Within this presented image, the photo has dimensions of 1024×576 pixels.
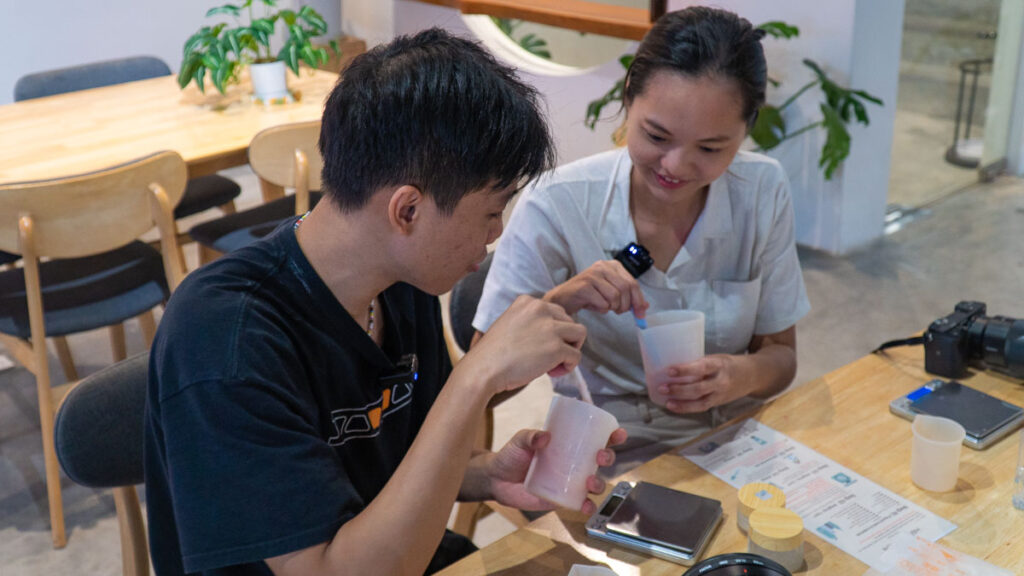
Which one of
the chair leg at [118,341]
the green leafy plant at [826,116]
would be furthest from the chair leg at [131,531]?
the green leafy plant at [826,116]

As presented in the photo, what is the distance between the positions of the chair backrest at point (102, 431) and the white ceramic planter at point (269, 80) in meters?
2.01

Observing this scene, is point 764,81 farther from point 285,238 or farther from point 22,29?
point 22,29

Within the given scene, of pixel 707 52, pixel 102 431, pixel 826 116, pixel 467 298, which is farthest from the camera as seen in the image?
pixel 826 116

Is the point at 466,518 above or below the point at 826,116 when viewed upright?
below

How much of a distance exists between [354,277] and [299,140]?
68.3 inches

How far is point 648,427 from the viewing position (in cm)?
164

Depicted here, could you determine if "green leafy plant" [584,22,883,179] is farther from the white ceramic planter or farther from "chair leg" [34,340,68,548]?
"chair leg" [34,340,68,548]

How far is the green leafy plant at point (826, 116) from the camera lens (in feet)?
11.7

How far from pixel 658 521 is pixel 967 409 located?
0.54m

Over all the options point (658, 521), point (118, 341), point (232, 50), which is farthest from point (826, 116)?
point (658, 521)

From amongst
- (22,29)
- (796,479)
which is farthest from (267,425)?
(22,29)

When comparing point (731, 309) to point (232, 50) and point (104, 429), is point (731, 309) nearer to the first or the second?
point (104, 429)

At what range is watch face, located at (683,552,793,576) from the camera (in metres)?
0.99

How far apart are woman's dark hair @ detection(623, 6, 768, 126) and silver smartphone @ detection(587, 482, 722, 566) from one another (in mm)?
645
